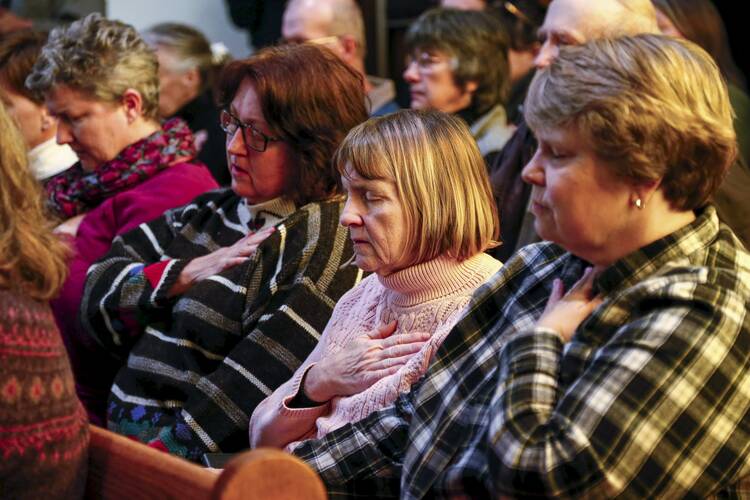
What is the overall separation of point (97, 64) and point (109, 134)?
0.72ft

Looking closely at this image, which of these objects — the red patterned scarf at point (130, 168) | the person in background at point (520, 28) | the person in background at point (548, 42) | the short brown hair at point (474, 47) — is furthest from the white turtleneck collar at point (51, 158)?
the person in background at point (520, 28)

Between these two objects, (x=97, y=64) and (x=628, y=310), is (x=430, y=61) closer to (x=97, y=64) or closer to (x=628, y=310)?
(x=97, y=64)

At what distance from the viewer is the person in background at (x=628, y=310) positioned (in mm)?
1736

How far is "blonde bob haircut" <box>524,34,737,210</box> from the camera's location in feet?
5.79

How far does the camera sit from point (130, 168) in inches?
145

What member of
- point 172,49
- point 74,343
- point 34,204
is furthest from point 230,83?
point 172,49

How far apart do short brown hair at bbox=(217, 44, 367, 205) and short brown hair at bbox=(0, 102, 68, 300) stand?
102cm

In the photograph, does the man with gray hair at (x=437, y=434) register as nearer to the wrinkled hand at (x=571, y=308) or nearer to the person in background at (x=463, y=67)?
the wrinkled hand at (x=571, y=308)

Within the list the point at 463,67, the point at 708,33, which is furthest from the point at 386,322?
the point at 463,67

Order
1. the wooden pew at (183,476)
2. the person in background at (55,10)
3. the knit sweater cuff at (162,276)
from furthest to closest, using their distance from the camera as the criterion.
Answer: the person in background at (55,10)
the knit sweater cuff at (162,276)
the wooden pew at (183,476)

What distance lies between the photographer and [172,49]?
5.08 m

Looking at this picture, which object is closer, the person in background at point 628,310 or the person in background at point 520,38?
the person in background at point 628,310

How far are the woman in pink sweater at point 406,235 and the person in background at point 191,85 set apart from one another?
105 inches

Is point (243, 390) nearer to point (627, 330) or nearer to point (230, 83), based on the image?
point (230, 83)
